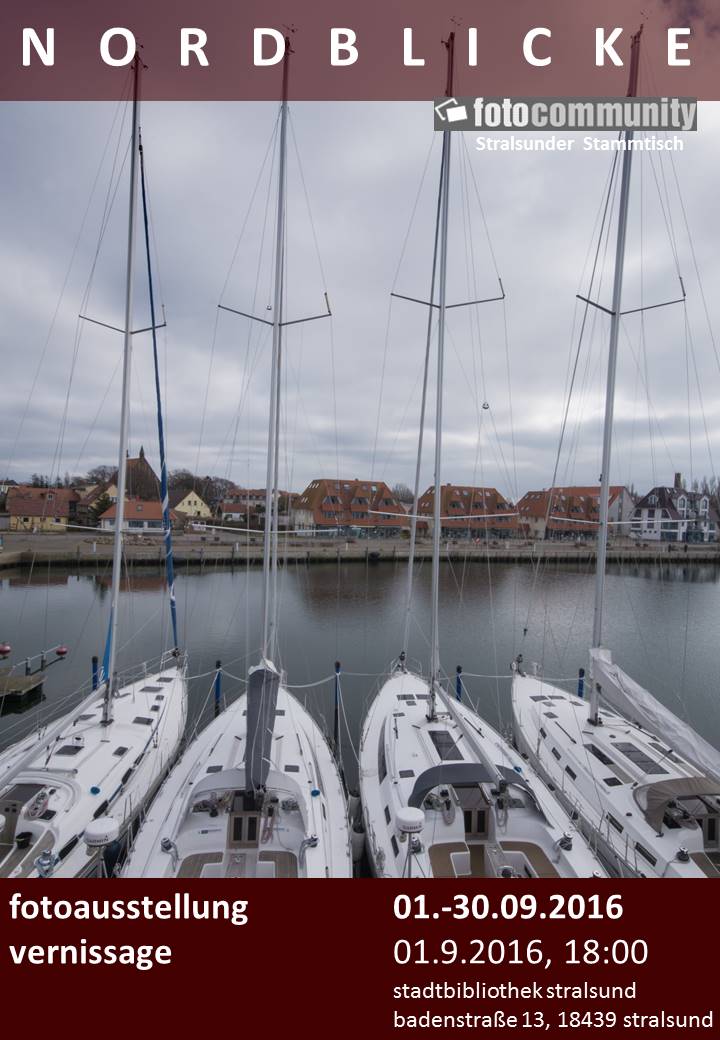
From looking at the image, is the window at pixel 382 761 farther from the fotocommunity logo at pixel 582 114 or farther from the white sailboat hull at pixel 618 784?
the fotocommunity logo at pixel 582 114

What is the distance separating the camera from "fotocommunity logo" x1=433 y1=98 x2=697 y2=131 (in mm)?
8133

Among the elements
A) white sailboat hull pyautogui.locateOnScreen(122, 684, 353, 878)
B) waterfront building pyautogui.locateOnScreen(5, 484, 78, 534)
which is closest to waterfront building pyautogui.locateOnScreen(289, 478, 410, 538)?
waterfront building pyautogui.locateOnScreen(5, 484, 78, 534)

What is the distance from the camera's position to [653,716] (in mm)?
7629

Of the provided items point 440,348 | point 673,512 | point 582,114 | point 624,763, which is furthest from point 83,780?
point 673,512

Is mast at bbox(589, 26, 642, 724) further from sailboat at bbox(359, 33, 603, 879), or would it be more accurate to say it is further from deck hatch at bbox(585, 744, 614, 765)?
sailboat at bbox(359, 33, 603, 879)

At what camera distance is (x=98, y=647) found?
1975 centimetres

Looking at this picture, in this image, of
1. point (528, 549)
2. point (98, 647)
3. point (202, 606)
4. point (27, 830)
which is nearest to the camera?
point (27, 830)
